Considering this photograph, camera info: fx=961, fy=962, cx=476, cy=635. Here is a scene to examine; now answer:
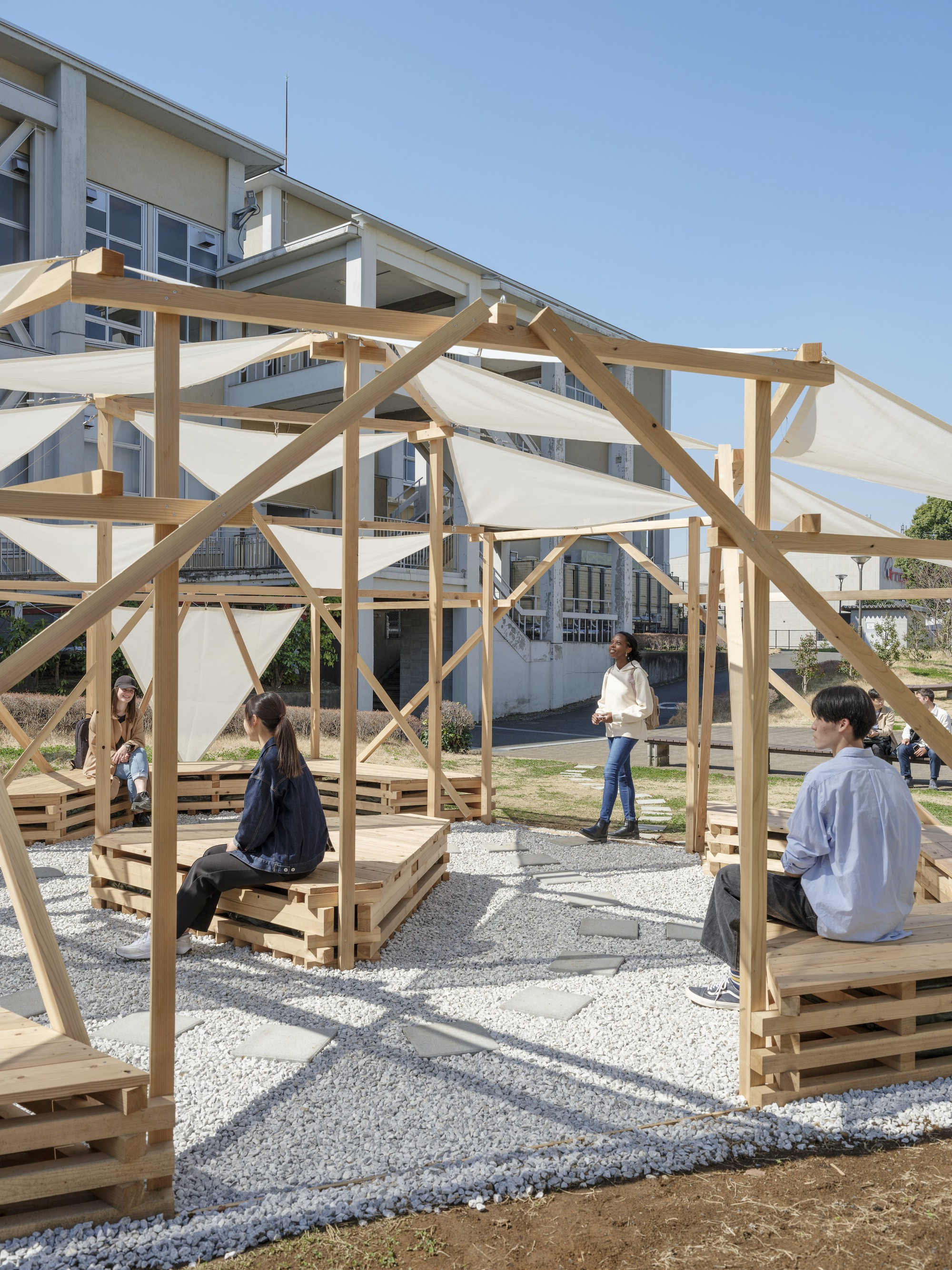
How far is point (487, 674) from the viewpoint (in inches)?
360

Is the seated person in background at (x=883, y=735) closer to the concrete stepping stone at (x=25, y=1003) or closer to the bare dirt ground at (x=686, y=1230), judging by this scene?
the bare dirt ground at (x=686, y=1230)

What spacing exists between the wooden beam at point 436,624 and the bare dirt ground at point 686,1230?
4654 mm

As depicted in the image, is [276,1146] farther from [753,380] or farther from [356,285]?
[356,285]

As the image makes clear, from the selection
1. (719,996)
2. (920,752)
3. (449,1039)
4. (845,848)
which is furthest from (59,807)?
(920,752)

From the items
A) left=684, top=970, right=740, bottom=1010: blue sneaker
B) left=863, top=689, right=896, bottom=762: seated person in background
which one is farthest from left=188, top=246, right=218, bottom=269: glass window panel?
left=684, top=970, right=740, bottom=1010: blue sneaker

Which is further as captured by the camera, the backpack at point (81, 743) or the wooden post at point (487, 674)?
the backpack at point (81, 743)

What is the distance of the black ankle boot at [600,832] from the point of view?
8.06 meters

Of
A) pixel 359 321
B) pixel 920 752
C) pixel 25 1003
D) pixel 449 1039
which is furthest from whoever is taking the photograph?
pixel 920 752

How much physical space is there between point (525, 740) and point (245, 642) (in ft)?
27.7

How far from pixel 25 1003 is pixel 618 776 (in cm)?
509

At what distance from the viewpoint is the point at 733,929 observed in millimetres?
3891

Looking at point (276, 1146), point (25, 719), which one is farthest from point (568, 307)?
point (276, 1146)

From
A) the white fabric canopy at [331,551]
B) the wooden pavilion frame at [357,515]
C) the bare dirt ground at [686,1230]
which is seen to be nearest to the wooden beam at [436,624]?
the white fabric canopy at [331,551]

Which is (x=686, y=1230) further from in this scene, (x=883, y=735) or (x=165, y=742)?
(x=883, y=735)
